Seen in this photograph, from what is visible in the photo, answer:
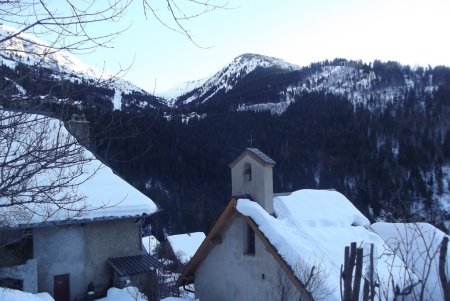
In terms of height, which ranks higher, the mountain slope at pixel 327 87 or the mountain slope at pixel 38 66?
the mountain slope at pixel 327 87

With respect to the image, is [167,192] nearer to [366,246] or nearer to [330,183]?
[330,183]

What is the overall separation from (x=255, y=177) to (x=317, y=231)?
254 cm

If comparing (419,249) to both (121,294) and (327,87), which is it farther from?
(327,87)

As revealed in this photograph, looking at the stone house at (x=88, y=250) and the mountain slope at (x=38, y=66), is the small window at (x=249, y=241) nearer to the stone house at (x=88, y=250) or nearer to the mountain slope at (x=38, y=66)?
the stone house at (x=88, y=250)

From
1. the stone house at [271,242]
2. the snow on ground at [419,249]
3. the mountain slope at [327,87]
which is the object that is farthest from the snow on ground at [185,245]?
the mountain slope at [327,87]

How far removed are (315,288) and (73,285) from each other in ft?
20.6

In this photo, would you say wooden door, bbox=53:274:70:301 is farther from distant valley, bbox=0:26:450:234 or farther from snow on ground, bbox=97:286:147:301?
distant valley, bbox=0:26:450:234

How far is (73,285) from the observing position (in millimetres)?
11914

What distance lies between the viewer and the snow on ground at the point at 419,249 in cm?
301

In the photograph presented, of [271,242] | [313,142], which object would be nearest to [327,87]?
[313,142]

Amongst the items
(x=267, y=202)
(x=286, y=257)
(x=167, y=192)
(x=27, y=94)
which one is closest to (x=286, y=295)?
(x=286, y=257)

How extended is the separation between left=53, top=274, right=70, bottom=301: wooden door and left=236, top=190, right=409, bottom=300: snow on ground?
4.97 metres

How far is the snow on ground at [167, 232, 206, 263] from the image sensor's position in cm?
3958

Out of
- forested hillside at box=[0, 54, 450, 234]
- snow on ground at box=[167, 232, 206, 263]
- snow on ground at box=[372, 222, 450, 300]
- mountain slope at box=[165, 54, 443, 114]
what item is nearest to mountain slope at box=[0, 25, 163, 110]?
snow on ground at box=[372, 222, 450, 300]
